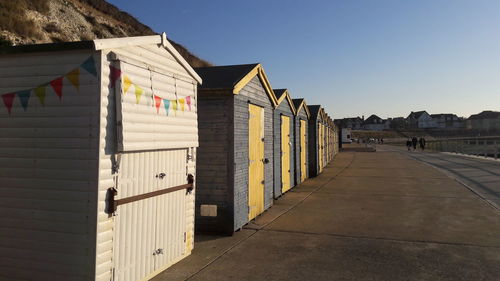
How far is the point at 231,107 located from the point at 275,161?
3.96m

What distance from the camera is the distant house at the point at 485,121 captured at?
14150cm

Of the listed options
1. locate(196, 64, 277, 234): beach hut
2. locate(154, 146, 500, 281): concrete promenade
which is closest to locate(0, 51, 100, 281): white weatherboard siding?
locate(154, 146, 500, 281): concrete promenade

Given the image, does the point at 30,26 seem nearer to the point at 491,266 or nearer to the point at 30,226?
the point at 30,226

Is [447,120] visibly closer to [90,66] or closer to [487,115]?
[487,115]

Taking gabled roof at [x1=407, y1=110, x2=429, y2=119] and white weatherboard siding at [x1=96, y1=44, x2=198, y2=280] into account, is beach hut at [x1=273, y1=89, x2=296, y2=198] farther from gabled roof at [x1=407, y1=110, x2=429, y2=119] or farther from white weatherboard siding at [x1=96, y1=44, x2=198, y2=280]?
gabled roof at [x1=407, y1=110, x2=429, y2=119]

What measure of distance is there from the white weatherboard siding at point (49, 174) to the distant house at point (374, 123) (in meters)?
174

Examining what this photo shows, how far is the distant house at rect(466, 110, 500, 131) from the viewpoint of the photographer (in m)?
142

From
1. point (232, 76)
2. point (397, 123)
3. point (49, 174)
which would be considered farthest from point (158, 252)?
point (397, 123)

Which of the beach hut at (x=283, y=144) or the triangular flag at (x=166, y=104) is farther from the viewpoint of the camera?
the beach hut at (x=283, y=144)

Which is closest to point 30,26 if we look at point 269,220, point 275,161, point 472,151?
point 275,161

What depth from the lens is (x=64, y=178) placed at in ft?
13.0

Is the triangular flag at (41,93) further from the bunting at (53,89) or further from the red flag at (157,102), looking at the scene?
the red flag at (157,102)

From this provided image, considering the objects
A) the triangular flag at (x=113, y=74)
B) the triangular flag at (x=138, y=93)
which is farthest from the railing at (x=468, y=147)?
the triangular flag at (x=113, y=74)

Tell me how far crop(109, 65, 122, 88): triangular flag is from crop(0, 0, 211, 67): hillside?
16.7 m
